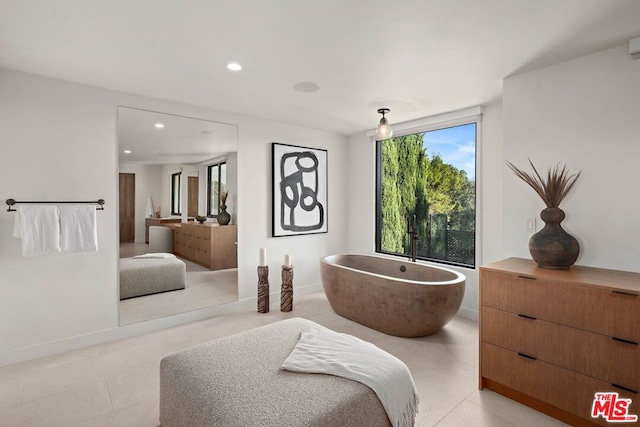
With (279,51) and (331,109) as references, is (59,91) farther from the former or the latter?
(331,109)

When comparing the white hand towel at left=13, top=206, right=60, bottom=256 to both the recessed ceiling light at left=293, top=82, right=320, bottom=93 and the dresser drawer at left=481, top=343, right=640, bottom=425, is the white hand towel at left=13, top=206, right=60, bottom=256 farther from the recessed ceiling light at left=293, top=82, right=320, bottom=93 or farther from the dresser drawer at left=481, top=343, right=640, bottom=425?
the dresser drawer at left=481, top=343, right=640, bottom=425

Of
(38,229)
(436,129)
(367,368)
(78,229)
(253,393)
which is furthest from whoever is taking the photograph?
(436,129)

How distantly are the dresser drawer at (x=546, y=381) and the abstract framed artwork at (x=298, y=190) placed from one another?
283 cm

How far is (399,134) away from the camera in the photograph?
447 centimetres

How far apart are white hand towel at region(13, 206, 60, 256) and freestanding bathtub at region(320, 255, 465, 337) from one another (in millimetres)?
2652

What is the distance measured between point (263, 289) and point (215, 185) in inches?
55.0

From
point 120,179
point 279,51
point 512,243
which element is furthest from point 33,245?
point 512,243

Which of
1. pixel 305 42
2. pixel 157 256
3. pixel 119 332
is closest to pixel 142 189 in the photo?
pixel 157 256

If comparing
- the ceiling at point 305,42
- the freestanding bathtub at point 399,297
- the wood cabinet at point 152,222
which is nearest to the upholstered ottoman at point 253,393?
the freestanding bathtub at point 399,297

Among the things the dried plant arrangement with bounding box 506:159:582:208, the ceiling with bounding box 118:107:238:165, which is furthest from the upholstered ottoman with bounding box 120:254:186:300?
the dried plant arrangement with bounding box 506:159:582:208

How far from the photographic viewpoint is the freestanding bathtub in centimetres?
297

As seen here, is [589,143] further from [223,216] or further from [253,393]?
[223,216]

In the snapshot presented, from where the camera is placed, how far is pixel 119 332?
3.15 meters

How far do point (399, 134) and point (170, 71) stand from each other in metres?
3.01
